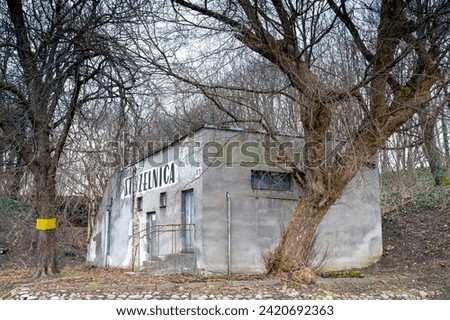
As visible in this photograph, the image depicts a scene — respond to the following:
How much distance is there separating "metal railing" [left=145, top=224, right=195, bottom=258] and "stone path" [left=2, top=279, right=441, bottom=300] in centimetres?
272

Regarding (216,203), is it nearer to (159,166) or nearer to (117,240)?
(159,166)

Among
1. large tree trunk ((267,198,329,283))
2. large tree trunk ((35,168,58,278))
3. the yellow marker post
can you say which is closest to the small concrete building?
large tree trunk ((267,198,329,283))

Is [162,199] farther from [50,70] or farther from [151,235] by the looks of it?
[50,70]

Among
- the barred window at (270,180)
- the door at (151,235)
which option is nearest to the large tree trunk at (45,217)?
the door at (151,235)

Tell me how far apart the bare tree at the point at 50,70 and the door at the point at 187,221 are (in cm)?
314

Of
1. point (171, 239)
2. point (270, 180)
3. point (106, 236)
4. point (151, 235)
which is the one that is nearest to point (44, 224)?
point (171, 239)

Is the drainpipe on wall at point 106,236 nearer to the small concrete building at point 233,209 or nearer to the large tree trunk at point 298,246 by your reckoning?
the small concrete building at point 233,209

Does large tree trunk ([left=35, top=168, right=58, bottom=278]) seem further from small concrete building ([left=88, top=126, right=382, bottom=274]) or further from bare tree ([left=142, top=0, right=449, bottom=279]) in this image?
bare tree ([left=142, top=0, right=449, bottom=279])

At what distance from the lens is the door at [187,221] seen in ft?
39.8

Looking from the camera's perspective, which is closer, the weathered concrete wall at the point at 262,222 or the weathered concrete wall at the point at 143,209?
the weathered concrete wall at the point at 262,222

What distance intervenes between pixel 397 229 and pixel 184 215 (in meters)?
6.92
